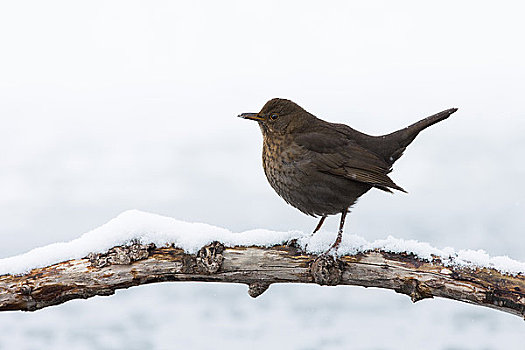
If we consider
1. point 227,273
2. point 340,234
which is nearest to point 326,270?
point 340,234

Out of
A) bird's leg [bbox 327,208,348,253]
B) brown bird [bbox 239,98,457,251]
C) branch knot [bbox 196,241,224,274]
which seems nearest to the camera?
branch knot [bbox 196,241,224,274]

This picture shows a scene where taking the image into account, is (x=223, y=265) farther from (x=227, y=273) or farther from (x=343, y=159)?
(x=343, y=159)

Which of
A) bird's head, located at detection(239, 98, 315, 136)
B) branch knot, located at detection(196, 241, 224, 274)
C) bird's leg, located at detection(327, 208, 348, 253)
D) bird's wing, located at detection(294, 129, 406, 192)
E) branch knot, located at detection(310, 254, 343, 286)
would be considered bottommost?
branch knot, located at detection(310, 254, 343, 286)

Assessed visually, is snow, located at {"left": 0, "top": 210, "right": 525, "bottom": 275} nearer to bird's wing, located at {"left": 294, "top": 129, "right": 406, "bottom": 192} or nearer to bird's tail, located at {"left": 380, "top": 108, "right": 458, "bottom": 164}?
bird's wing, located at {"left": 294, "top": 129, "right": 406, "bottom": 192}

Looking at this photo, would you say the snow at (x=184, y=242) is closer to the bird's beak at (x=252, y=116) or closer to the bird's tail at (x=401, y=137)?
the bird's tail at (x=401, y=137)

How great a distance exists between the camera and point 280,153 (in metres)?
4.79

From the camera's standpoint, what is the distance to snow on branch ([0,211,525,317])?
4035 millimetres

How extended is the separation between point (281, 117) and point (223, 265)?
5.05 feet

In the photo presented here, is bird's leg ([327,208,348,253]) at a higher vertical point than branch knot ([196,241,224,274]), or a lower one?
higher

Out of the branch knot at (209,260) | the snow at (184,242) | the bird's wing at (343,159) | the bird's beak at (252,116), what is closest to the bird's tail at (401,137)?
the bird's wing at (343,159)

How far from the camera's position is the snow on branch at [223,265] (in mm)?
4035

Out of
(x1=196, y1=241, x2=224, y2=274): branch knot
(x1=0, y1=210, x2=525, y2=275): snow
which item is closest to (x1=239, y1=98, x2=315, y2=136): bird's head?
(x1=0, y1=210, x2=525, y2=275): snow

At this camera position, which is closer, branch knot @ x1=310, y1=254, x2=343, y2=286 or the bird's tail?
branch knot @ x1=310, y1=254, x2=343, y2=286

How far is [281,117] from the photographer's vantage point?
16.4ft
